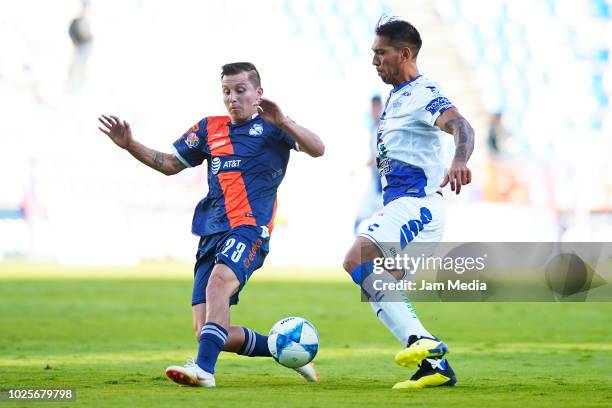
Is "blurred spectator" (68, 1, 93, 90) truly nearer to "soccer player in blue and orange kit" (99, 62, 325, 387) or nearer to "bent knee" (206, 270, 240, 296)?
"soccer player in blue and orange kit" (99, 62, 325, 387)

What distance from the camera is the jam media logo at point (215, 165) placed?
6.50 meters

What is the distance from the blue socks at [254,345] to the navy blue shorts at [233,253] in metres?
0.31

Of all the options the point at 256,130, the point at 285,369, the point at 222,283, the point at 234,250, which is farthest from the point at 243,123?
the point at 285,369

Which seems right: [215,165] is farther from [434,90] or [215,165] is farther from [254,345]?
[434,90]

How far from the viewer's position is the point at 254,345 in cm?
655

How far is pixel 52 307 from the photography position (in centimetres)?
1260

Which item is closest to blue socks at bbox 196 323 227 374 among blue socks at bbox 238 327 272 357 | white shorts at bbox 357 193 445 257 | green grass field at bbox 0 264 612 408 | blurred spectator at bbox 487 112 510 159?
green grass field at bbox 0 264 612 408

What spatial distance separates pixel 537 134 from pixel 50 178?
1453cm

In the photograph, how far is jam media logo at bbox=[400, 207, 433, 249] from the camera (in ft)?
19.2

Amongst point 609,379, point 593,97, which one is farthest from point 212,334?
point 593,97

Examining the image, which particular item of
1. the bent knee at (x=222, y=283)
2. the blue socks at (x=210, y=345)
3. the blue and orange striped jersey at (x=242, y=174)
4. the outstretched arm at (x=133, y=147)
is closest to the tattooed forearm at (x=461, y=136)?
the blue and orange striped jersey at (x=242, y=174)

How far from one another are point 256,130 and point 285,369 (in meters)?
1.62

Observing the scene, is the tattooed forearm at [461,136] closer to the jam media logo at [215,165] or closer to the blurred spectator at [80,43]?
the jam media logo at [215,165]

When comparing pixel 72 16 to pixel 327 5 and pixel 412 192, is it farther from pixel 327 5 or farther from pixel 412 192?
pixel 412 192
